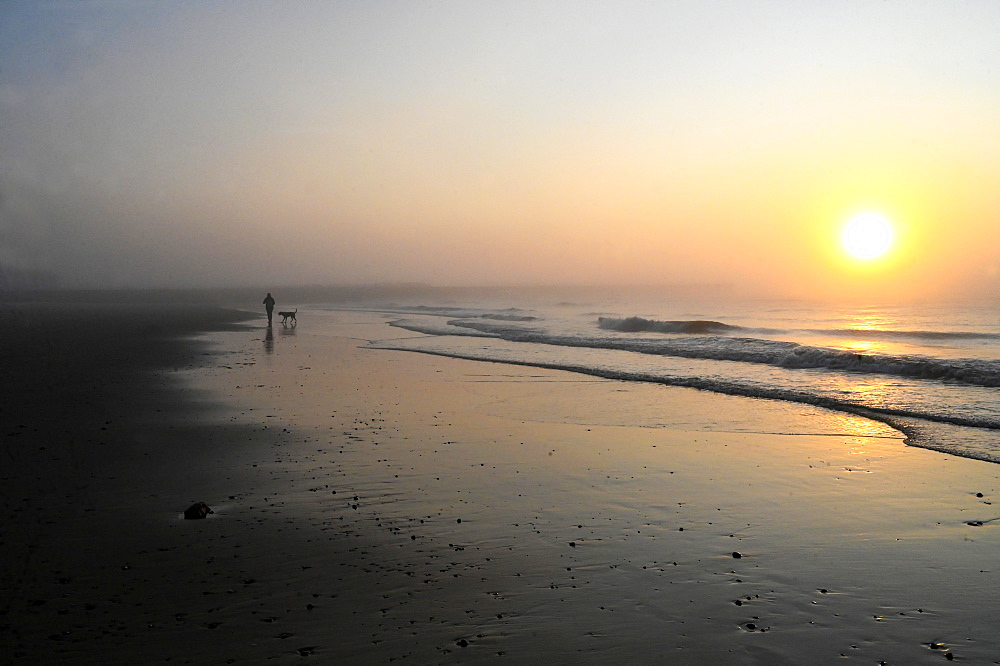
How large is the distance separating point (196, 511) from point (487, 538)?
3.34 meters

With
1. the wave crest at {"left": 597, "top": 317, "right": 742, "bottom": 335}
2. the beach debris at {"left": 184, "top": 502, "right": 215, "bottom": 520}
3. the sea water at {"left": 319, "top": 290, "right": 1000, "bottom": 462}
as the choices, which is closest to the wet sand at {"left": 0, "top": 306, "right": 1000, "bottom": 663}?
the beach debris at {"left": 184, "top": 502, "right": 215, "bottom": 520}

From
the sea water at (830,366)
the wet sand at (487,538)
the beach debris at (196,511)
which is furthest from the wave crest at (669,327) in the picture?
the beach debris at (196,511)

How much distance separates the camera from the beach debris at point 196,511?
295 inches

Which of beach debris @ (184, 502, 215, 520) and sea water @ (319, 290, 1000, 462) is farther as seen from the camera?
sea water @ (319, 290, 1000, 462)

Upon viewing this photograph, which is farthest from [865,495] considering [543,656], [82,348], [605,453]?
[82,348]

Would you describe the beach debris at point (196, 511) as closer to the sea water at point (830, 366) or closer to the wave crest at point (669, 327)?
the sea water at point (830, 366)

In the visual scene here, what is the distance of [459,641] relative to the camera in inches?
189

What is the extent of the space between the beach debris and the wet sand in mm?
126

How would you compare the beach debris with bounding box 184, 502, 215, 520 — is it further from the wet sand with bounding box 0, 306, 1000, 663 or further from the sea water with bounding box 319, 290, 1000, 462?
the sea water with bounding box 319, 290, 1000, 462

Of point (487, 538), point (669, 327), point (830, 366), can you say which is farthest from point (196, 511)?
point (669, 327)

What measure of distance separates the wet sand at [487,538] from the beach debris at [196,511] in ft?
0.41

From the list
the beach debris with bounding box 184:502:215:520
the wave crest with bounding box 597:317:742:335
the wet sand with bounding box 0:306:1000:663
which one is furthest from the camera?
the wave crest with bounding box 597:317:742:335

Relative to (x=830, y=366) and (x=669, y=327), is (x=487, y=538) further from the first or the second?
(x=669, y=327)

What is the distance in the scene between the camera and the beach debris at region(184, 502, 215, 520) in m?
7.50
